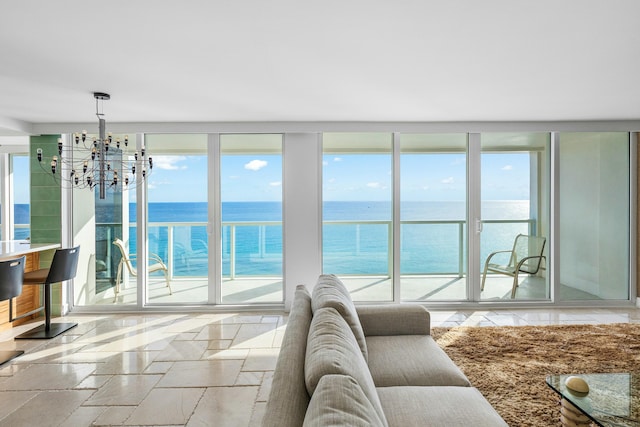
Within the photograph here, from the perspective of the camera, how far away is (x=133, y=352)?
372 cm

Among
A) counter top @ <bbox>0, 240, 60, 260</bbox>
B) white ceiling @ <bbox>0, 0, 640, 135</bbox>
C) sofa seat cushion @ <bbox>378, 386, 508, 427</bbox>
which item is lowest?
sofa seat cushion @ <bbox>378, 386, 508, 427</bbox>

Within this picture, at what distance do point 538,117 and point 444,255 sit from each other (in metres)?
1.98

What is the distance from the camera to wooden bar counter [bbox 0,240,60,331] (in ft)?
14.4

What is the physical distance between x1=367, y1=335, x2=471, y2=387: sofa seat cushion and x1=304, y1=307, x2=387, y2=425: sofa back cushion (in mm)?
A: 469

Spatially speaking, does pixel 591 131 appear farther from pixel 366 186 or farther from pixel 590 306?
pixel 366 186

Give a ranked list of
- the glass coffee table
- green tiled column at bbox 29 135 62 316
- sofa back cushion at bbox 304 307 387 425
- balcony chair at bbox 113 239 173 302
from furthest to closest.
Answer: balcony chair at bbox 113 239 173 302 < green tiled column at bbox 29 135 62 316 < the glass coffee table < sofa back cushion at bbox 304 307 387 425

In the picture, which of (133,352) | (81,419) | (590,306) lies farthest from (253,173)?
(590,306)

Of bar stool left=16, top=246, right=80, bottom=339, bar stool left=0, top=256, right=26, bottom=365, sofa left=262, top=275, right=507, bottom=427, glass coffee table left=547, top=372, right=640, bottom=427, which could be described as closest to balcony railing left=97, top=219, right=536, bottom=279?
bar stool left=16, top=246, right=80, bottom=339

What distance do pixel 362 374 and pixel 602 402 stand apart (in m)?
1.52

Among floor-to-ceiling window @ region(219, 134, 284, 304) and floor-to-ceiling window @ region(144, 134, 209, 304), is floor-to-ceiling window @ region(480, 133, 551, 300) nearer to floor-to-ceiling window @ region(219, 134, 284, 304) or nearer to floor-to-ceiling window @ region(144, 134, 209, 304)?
floor-to-ceiling window @ region(219, 134, 284, 304)

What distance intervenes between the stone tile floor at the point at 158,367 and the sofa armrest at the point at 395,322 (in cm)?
89

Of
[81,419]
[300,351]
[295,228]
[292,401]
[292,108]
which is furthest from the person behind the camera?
[295,228]

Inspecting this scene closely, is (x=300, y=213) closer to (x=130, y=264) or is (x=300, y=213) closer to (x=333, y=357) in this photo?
(x=130, y=264)

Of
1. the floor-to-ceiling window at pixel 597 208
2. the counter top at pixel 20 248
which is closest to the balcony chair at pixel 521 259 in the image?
the floor-to-ceiling window at pixel 597 208
